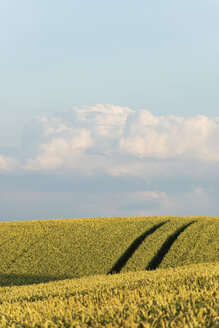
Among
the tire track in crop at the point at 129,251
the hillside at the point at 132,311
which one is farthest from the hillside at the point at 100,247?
the hillside at the point at 132,311

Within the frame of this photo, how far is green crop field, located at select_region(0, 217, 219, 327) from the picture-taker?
684 centimetres

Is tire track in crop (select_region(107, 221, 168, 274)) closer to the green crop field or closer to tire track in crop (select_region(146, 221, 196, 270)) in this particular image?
the green crop field

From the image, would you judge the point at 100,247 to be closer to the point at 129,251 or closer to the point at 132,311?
the point at 129,251

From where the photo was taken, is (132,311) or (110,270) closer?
(132,311)

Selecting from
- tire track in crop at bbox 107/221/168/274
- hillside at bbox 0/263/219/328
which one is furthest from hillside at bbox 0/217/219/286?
hillside at bbox 0/263/219/328

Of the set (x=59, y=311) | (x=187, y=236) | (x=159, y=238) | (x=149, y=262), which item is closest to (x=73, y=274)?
(x=149, y=262)

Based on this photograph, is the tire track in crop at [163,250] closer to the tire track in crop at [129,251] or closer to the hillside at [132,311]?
the tire track in crop at [129,251]

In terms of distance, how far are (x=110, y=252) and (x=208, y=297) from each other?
687 inches

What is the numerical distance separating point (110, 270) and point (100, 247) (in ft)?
8.51

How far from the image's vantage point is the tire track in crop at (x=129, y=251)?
2347 cm

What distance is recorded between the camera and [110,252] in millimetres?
24734

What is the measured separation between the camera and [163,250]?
25297 millimetres

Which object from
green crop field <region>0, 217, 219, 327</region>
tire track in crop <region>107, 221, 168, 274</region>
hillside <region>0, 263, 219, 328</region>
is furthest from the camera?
tire track in crop <region>107, 221, 168, 274</region>

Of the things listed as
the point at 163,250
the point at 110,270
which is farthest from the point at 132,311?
the point at 163,250
